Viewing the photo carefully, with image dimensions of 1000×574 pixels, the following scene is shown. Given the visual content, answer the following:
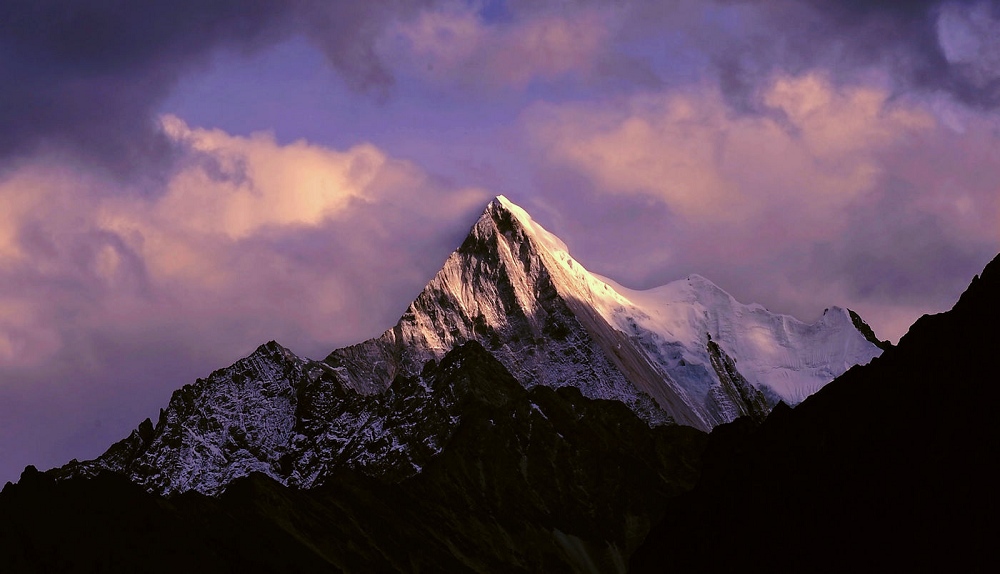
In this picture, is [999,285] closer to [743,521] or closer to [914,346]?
[914,346]

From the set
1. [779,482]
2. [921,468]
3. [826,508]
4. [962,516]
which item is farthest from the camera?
[779,482]

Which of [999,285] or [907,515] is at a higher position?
[999,285]

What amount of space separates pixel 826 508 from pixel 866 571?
1568 centimetres

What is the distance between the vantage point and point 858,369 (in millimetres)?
197000

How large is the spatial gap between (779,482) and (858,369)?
1211 centimetres

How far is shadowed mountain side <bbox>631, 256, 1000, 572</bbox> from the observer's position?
160250mm

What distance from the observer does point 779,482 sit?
193625mm

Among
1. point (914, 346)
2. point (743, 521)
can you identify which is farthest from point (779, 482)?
point (914, 346)

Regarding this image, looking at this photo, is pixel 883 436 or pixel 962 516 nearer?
pixel 962 516

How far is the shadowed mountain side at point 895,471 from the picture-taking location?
160 metres

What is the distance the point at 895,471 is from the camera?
6831 inches

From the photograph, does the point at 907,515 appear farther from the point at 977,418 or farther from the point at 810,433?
the point at 810,433

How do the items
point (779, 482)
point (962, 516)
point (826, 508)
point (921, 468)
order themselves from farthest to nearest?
point (779, 482)
point (826, 508)
point (921, 468)
point (962, 516)

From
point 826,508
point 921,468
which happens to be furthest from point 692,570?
point 921,468
